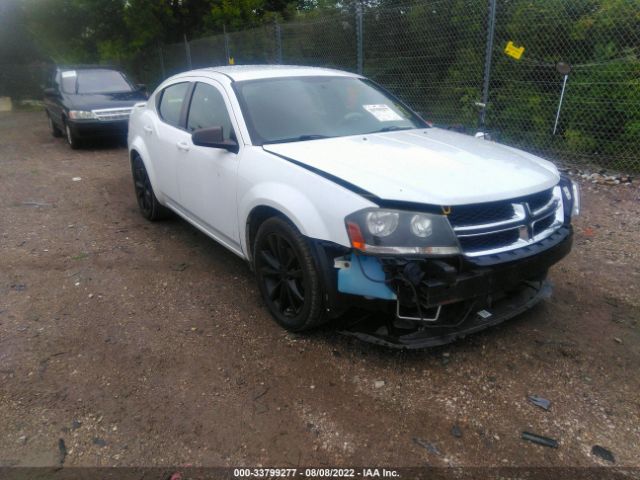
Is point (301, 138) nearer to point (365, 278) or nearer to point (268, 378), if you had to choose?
point (365, 278)

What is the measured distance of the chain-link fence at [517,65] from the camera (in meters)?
6.38

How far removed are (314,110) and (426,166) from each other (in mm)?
1208

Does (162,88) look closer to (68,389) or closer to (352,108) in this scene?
(352,108)

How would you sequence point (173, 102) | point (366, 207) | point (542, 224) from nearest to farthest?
point (366, 207) < point (542, 224) < point (173, 102)

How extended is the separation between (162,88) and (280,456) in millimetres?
4053

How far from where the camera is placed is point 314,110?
12.5 feet

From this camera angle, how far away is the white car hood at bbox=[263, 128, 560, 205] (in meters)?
2.67

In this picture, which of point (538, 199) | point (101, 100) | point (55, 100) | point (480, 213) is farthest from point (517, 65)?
point (55, 100)

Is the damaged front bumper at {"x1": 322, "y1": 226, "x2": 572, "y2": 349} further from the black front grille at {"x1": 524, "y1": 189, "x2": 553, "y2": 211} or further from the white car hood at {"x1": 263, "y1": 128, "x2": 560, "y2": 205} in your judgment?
the white car hood at {"x1": 263, "y1": 128, "x2": 560, "y2": 205}

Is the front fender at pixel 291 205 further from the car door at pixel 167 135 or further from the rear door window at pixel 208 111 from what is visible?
the car door at pixel 167 135

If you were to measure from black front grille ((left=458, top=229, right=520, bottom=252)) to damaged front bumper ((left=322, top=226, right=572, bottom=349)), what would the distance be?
0.23 ft

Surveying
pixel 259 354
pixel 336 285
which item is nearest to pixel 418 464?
pixel 336 285

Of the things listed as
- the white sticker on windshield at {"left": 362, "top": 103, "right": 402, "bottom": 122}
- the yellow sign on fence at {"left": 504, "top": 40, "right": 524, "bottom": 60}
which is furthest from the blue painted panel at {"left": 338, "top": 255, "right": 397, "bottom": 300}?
the yellow sign on fence at {"left": 504, "top": 40, "right": 524, "bottom": 60}

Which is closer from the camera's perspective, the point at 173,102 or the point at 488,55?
the point at 173,102
